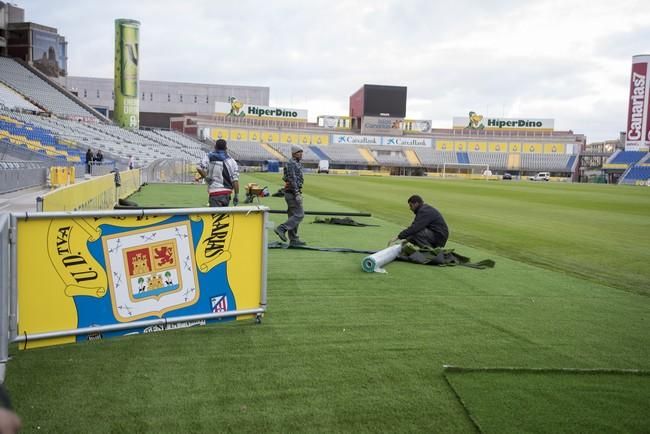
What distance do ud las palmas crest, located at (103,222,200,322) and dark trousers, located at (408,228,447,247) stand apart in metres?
5.00

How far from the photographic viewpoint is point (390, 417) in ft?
11.6

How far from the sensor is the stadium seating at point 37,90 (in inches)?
2106

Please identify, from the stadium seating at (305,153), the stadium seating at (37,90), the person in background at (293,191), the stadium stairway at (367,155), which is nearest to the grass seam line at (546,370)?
the person in background at (293,191)

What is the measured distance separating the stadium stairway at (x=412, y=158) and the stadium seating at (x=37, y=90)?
50.9 meters

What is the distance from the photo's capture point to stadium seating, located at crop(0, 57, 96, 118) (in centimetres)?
5350

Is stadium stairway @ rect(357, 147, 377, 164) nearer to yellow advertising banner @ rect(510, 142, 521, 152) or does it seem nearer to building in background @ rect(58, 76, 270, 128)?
building in background @ rect(58, 76, 270, 128)

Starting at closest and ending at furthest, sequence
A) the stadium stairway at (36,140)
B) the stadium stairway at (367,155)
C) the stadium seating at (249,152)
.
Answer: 1. the stadium stairway at (36,140)
2. the stadium seating at (249,152)
3. the stadium stairway at (367,155)

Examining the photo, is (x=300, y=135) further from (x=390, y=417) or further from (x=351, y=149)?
(x=390, y=417)

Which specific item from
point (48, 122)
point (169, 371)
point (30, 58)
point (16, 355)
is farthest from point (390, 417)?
point (30, 58)

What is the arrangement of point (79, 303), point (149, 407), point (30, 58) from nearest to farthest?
point (149, 407) → point (79, 303) → point (30, 58)

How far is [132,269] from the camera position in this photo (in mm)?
4645

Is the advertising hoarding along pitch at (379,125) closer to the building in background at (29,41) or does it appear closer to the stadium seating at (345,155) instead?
the stadium seating at (345,155)

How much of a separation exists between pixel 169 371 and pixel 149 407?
1.94 feet

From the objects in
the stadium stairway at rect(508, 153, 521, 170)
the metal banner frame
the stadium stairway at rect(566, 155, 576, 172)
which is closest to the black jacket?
the metal banner frame
